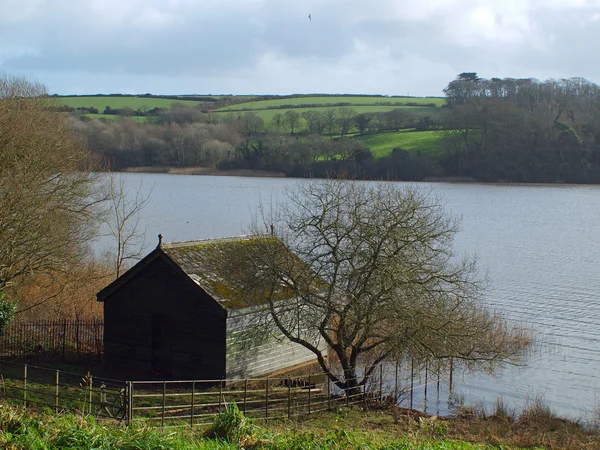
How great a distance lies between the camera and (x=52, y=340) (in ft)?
87.8

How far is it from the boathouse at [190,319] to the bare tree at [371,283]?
1062 mm

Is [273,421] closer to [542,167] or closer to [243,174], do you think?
[243,174]

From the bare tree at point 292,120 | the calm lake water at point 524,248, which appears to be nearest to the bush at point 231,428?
the calm lake water at point 524,248

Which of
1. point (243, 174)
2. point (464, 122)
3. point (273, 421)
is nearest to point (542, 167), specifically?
point (464, 122)

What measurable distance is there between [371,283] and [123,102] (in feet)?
395

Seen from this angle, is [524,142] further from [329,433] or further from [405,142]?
[329,433]

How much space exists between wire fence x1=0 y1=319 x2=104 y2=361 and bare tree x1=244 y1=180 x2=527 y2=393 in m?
8.01

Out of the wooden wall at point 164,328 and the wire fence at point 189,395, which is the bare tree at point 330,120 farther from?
the wooden wall at point 164,328

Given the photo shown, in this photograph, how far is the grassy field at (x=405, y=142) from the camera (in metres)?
102

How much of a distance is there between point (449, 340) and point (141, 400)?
924 cm

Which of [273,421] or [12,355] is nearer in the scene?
[273,421]

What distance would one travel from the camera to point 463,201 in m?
75.9

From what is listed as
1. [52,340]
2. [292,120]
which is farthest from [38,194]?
[292,120]

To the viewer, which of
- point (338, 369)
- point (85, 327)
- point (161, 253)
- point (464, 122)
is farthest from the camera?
point (464, 122)
